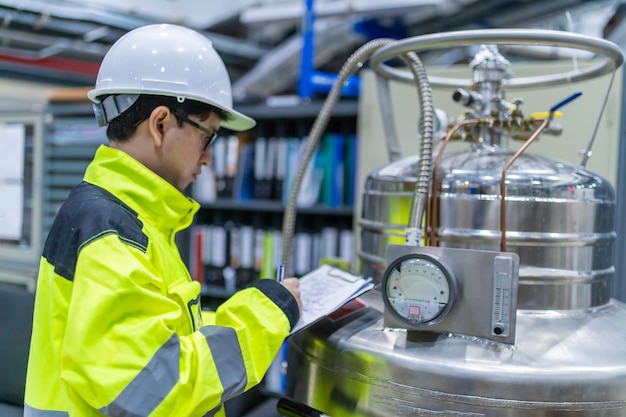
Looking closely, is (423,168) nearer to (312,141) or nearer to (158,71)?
(312,141)

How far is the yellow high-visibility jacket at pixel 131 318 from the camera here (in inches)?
28.8

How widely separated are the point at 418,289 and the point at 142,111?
0.54 meters

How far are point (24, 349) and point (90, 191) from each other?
0.62 meters

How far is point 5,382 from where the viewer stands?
1262 millimetres

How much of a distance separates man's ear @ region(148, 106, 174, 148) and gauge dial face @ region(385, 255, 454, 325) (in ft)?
1.44

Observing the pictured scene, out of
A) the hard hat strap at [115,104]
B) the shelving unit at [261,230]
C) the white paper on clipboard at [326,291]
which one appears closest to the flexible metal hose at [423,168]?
the white paper on clipboard at [326,291]

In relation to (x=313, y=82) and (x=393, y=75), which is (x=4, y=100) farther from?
(x=393, y=75)

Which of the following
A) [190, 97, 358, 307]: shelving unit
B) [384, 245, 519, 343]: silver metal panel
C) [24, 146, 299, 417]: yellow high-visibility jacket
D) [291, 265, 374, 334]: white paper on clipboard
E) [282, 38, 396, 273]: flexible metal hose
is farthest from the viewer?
[190, 97, 358, 307]: shelving unit

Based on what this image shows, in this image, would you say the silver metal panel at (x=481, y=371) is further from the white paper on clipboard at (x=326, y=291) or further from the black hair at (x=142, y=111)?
the black hair at (x=142, y=111)

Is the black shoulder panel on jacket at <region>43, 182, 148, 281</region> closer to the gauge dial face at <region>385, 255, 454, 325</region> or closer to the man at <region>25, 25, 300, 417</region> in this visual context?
the man at <region>25, 25, 300, 417</region>

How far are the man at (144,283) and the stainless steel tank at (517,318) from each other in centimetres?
16

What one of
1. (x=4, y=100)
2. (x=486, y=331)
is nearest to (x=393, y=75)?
(x=486, y=331)

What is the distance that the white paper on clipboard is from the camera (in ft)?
3.14

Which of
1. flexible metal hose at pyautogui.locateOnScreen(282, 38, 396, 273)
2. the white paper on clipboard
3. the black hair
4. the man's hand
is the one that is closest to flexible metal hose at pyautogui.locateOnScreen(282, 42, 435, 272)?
flexible metal hose at pyautogui.locateOnScreen(282, 38, 396, 273)
